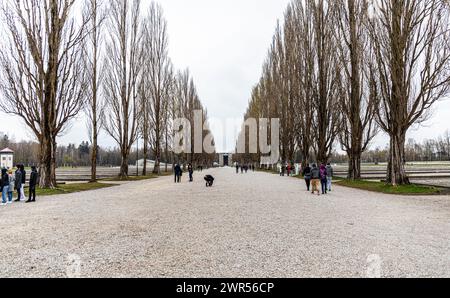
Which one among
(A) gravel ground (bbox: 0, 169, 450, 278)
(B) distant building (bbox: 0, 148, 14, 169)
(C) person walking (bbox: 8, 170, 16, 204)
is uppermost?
(B) distant building (bbox: 0, 148, 14, 169)

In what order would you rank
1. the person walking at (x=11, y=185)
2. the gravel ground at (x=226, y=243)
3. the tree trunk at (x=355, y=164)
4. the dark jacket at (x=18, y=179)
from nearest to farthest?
1. the gravel ground at (x=226, y=243)
2. the dark jacket at (x=18, y=179)
3. the person walking at (x=11, y=185)
4. the tree trunk at (x=355, y=164)

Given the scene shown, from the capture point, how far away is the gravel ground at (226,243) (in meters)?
4.51

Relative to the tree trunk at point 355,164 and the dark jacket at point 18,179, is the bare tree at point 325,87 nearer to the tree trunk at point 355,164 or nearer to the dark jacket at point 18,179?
the tree trunk at point 355,164

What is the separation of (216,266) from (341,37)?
77.6ft

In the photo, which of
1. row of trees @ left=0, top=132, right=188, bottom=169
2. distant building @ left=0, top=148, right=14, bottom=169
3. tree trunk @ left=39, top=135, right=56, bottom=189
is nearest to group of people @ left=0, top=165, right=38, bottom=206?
tree trunk @ left=39, top=135, right=56, bottom=189

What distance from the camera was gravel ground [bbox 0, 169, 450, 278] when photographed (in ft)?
14.8

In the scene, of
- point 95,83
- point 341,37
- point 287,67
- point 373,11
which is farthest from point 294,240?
point 287,67

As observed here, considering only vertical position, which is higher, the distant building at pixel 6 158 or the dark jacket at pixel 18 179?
the distant building at pixel 6 158

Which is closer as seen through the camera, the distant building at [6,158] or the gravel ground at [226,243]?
the gravel ground at [226,243]

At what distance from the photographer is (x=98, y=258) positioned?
5047mm

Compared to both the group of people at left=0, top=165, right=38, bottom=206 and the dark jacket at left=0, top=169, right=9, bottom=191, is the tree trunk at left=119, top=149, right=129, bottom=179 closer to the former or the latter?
the group of people at left=0, top=165, right=38, bottom=206

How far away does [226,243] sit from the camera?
6000 millimetres

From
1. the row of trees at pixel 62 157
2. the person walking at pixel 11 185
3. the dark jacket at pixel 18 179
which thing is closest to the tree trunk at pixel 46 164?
the person walking at pixel 11 185

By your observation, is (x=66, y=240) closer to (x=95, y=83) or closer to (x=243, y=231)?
(x=243, y=231)
